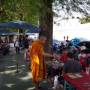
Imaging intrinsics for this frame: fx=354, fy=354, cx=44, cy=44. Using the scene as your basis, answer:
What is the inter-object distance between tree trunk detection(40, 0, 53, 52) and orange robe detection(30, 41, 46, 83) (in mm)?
3998

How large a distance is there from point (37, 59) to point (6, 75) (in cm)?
445

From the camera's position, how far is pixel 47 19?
14.3 meters

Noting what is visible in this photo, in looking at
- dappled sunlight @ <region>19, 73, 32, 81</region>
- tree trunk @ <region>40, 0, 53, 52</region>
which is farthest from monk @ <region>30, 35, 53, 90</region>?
tree trunk @ <region>40, 0, 53, 52</region>

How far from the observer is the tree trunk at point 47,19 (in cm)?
1373

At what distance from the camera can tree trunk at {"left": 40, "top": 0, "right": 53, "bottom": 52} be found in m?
13.7

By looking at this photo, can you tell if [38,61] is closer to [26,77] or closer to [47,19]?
[26,77]

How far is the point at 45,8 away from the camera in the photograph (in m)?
13.7

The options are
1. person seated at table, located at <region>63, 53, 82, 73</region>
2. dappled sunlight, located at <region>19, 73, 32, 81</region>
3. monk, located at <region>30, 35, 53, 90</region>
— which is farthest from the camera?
dappled sunlight, located at <region>19, 73, 32, 81</region>

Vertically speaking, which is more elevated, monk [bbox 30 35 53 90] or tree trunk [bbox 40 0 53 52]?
tree trunk [bbox 40 0 53 52]

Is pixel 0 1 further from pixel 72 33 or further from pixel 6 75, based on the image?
pixel 72 33

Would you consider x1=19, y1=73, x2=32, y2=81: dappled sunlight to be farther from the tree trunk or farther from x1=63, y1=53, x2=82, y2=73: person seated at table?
x1=63, y1=53, x2=82, y2=73: person seated at table

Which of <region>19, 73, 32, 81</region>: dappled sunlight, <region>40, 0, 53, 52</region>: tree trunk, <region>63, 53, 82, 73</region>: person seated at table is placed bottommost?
<region>19, 73, 32, 81</region>: dappled sunlight

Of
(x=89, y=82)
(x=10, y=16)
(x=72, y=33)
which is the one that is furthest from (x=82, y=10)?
(x=10, y=16)

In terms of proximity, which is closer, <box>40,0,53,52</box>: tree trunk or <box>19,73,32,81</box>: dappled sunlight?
<box>19,73,32,81</box>: dappled sunlight
